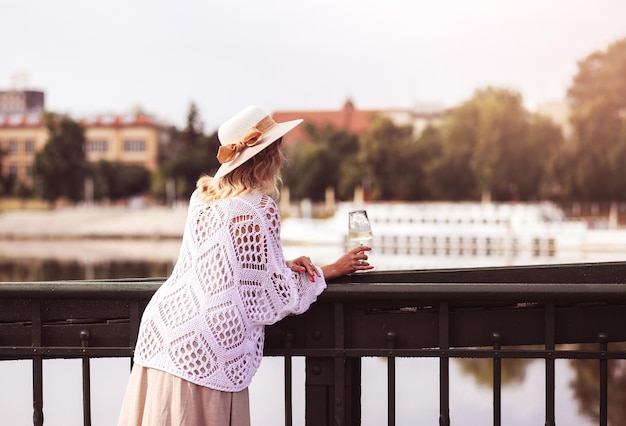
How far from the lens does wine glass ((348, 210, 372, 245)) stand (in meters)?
2.17

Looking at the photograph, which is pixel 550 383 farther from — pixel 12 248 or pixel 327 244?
pixel 12 248

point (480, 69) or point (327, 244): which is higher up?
point (480, 69)

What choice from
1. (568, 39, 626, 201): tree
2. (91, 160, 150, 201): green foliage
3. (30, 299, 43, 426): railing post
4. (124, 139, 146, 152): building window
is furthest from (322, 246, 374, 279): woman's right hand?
(124, 139, 146, 152): building window

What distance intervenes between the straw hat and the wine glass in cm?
30

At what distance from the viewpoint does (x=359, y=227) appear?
218 centimetres

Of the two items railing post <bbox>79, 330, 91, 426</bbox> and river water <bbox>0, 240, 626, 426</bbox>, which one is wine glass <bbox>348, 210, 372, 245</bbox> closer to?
railing post <bbox>79, 330, 91, 426</bbox>

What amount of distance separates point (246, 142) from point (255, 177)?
8 centimetres

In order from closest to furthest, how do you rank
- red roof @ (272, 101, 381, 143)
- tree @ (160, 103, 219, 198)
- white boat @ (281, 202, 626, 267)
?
white boat @ (281, 202, 626, 267)
tree @ (160, 103, 219, 198)
red roof @ (272, 101, 381, 143)

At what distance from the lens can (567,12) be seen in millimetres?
59312

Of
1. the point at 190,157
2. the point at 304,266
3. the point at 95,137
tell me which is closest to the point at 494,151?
the point at 190,157

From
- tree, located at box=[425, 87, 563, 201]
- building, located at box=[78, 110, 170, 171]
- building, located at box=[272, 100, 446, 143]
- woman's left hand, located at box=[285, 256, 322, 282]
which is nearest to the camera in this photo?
woman's left hand, located at box=[285, 256, 322, 282]

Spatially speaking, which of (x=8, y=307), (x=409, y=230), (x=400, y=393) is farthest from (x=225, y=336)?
(x=409, y=230)

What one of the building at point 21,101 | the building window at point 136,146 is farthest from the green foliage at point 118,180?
the building at point 21,101

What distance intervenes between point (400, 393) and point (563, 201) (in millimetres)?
34110
